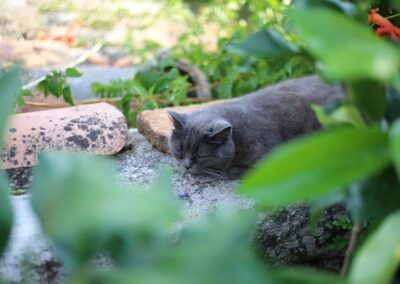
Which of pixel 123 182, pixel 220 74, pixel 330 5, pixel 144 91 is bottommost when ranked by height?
pixel 220 74

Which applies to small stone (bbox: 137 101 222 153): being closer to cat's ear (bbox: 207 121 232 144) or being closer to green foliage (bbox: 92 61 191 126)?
cat's ear (bbox: 207 121 232 144)

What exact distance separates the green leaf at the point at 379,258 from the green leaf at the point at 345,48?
24 centimetres

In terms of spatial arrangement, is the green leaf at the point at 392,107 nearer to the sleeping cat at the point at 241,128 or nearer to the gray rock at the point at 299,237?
the gray rock at the point at 299,237

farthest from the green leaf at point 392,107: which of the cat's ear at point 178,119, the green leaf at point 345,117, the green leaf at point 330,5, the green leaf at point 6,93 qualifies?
the cat's ear at point 178,119

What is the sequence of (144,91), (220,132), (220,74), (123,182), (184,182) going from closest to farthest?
(123,182) → (184,182) → (220,132) → (144,91) → (220,74)

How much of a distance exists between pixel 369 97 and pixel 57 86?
2.00 m

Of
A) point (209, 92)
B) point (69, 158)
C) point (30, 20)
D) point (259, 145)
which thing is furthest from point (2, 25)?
point (69, 158)

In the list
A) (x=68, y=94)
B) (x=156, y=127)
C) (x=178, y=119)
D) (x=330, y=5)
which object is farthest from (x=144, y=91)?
(x=330, y=5)

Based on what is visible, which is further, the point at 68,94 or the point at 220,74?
the point at 220,74

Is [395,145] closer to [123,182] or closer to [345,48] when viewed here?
[345,48]

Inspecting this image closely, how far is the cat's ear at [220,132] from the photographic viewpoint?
2.26 metres

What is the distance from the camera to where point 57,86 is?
8.80 ft

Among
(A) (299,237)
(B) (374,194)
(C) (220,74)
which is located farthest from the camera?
(C) (220,74)

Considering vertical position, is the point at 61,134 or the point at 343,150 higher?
the point at 343,150
